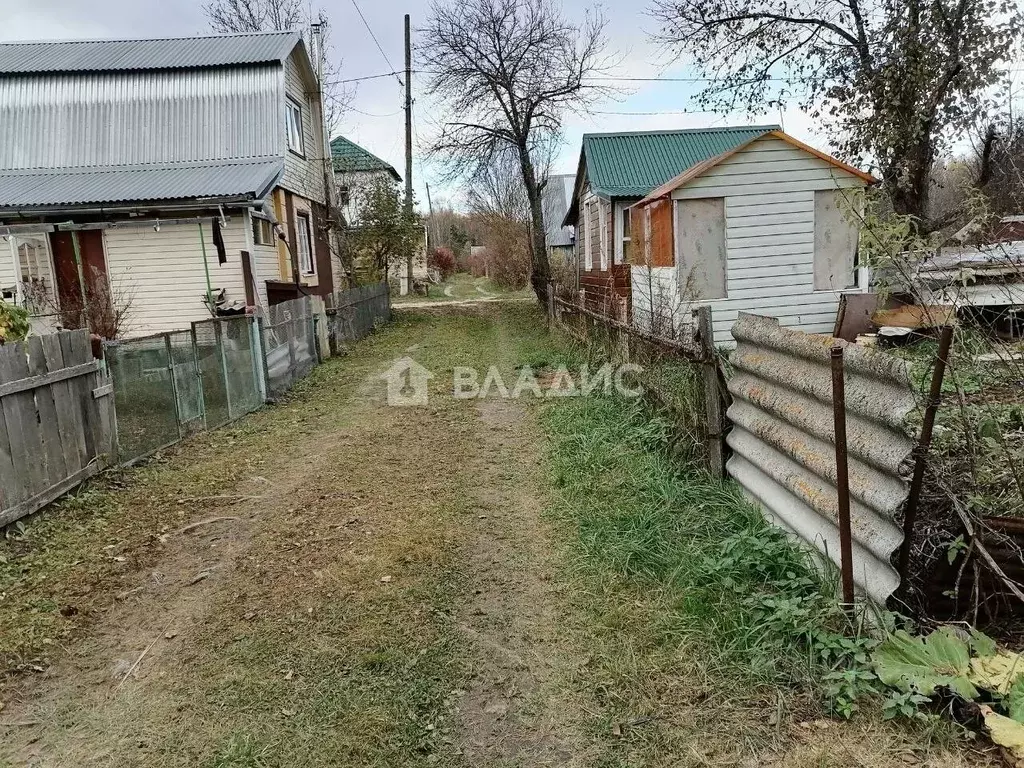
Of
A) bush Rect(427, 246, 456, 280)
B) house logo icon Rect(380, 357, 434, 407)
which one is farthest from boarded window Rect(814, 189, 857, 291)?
bush Rect(427, 246, 456, 280)

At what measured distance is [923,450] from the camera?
2832 millimetres

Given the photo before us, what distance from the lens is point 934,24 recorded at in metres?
13.4

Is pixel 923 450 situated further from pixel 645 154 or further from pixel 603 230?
pixel 645 154

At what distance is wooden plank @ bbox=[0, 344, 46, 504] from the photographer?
5.06 m

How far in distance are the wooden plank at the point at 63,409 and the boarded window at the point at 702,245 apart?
351 inches

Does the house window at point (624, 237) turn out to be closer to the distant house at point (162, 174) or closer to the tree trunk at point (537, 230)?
the tree trunk at point (537, 230)

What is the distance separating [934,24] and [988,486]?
1378cm

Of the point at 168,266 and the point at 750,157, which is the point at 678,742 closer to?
the point at 750,157

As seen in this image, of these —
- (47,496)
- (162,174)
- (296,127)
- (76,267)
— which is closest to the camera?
(47,496)

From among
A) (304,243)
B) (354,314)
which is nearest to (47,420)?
(354,314)

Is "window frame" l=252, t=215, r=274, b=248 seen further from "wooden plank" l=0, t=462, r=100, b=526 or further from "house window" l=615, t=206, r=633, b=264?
"wooden plank" l=0, t=462, r=100, b=526

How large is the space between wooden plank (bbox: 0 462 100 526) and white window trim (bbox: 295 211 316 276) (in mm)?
11942

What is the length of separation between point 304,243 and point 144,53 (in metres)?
6.10

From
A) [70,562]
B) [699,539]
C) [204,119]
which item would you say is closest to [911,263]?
[699,539]
